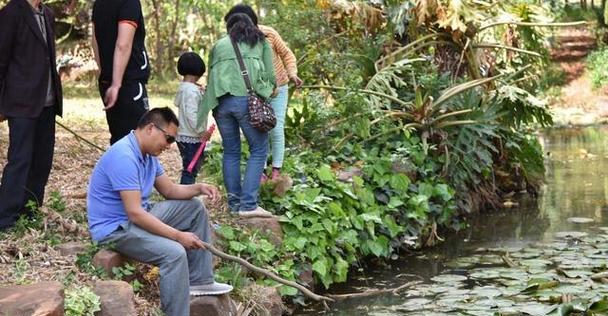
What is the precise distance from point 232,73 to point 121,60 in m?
0.91

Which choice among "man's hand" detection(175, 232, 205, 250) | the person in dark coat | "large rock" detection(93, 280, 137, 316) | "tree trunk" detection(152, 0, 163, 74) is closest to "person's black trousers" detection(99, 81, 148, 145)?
the person in dark coat

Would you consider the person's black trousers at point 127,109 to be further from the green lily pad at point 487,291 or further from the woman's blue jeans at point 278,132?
the green lily pad at point 487,291

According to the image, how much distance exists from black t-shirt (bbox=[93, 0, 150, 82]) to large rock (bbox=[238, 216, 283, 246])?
4.06 ft

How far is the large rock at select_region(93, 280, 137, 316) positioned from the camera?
4.98 m

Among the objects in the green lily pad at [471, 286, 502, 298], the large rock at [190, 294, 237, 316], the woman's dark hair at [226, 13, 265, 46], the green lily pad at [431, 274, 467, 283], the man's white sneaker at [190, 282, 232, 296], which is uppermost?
the woman's dark hair at [226, 13, 265, 46]

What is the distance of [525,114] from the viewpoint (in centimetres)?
1080

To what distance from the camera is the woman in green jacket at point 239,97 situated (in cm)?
680

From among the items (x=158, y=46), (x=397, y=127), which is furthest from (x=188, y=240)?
(x=158, y=46)

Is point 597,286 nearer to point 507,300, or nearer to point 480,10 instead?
→ point 507,300

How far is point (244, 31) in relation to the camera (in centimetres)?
685

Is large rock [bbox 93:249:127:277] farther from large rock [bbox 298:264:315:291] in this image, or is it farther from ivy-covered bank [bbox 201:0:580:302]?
large rock [bbox 298:264:315:291]

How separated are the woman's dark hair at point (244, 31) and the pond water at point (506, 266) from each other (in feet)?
6.17

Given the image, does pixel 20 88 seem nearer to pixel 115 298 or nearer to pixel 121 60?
pixel 121 60

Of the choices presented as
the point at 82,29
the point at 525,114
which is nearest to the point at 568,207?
the point at 525,114
